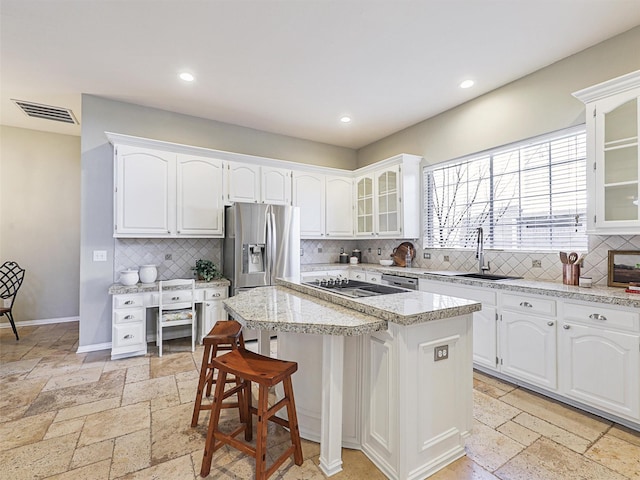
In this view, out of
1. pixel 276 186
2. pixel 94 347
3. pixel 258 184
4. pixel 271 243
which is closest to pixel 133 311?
pixel 94 347

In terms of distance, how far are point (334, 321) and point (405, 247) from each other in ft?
10.1

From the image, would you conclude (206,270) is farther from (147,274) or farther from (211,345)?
(211,345)

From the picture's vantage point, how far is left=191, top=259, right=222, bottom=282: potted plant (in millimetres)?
3842

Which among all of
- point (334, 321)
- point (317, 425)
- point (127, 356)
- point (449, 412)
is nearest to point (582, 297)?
point (449, 412)

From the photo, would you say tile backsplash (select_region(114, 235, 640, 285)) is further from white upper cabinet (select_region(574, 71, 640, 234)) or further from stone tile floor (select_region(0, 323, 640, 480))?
stone tile floor (select_region(0, 323, 640, 480))

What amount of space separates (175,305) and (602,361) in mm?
3876

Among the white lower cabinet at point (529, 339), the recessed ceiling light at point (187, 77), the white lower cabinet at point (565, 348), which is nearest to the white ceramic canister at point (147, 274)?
the recessed ceiling light at point (187, 77)

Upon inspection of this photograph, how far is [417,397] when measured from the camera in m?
1.57

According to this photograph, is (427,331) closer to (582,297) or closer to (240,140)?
(582,297)

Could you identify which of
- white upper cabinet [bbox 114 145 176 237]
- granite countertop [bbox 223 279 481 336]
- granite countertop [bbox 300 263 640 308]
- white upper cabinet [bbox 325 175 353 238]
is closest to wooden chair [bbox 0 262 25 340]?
white upper cabinet [bbox 114 145 176 237]

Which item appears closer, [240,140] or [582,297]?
[582,297]

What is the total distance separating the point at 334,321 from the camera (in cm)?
158

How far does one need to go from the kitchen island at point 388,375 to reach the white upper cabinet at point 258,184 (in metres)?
2.49

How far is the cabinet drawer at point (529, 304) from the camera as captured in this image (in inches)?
94.3
